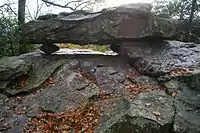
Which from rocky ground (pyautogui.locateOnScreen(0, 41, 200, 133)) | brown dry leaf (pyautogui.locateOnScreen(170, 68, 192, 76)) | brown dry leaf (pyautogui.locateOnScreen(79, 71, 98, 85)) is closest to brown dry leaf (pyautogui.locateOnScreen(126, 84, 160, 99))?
rocky ground (pyautogui.locateOnScreen(0, 41, 200, 133))

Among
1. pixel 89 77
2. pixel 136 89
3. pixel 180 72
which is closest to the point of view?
pixel 136 89

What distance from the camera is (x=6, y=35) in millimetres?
11773

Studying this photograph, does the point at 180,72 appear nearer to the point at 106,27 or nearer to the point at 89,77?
the point at 89,77

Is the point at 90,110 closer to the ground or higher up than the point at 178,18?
closer to the ground

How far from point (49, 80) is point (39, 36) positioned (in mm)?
2016

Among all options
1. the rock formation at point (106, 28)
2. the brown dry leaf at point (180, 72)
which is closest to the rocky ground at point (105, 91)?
the brown dry leaf at point (180, 72)

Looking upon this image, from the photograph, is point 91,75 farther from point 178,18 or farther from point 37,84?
point 178,18

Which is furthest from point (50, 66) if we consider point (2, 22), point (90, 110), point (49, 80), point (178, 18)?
point (178, 18)

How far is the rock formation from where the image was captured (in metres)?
9.70

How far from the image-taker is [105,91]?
8227mm

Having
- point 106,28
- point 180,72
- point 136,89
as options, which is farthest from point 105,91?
point 106,28

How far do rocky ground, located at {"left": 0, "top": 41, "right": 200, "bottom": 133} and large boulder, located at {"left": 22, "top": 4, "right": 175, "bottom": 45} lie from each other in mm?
524

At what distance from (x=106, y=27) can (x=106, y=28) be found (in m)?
0.04

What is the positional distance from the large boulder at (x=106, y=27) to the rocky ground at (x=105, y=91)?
0.52m
